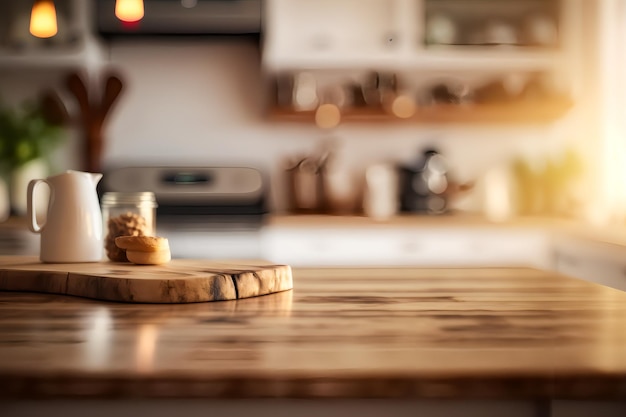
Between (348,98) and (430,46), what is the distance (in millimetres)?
469

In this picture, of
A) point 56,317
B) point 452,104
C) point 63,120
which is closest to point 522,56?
point 452,104

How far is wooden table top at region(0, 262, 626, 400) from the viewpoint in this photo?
0.64m

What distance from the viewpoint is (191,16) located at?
3041 mm

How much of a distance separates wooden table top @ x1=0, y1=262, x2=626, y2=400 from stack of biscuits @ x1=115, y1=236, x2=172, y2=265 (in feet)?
0.59

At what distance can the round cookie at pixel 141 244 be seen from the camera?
1.24 metres

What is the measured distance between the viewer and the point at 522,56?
10.5 ft

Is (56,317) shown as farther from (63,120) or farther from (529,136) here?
(529,136)

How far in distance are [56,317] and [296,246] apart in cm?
202

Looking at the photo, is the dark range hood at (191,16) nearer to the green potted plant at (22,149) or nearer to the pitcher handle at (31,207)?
the green potted plant at (22,149)

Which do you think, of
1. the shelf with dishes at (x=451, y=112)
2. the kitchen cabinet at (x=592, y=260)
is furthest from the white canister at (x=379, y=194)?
the kitchen cabinet at (x=592, y=260)

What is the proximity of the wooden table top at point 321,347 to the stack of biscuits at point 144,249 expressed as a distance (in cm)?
18

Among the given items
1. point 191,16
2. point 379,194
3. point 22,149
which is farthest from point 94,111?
point 379,194

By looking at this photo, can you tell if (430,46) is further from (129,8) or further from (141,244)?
(141,244)

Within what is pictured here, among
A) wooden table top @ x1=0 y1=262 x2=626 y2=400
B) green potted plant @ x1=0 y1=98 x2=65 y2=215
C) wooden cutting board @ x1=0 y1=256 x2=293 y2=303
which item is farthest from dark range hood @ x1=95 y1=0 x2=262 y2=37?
wooden table top @ x1=0 y1=262 x2=626 y2=400
